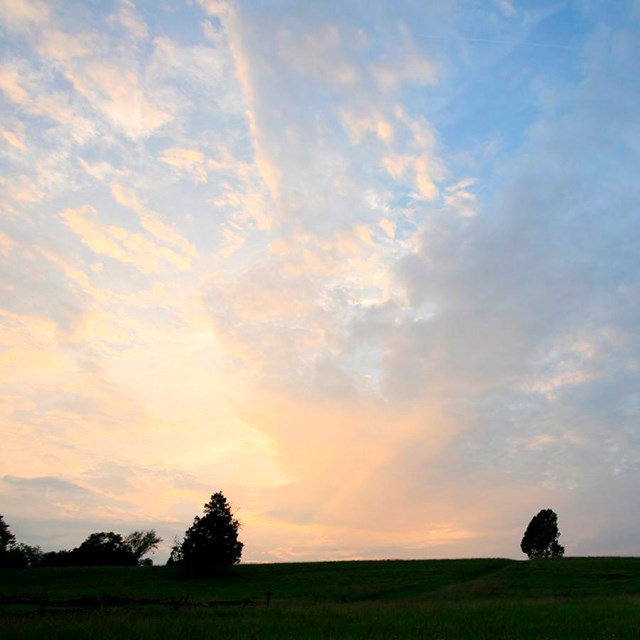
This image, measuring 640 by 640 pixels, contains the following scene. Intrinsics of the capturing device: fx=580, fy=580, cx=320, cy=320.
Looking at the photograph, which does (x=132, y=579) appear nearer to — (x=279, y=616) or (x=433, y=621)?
(x=279, y=616)

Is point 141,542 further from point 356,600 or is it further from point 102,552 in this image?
point 356,600

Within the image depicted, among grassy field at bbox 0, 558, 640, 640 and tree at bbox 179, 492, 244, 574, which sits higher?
tree at bbox 179, 492, 244, 574

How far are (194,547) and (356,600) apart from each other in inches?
1391

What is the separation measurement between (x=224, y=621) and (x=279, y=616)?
13.0ft

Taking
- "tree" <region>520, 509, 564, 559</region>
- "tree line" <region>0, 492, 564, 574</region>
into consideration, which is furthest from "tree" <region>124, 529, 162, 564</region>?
"tree" <region>520, 509, 564, 559</region>

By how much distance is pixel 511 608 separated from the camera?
3241 centimetres

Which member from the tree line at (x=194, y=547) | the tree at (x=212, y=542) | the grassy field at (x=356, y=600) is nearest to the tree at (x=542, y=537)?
the tree line at (x=194, y=547)

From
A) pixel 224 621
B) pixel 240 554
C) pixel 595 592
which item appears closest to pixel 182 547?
pixel 240 554

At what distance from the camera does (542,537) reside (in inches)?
5015

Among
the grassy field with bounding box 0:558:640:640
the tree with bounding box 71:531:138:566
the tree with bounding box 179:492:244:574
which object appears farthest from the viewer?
the tree with bounding box 71:531:138:566

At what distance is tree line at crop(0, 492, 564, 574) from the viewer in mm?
75438

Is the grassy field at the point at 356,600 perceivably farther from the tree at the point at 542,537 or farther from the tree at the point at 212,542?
the tree at the point at 542,537

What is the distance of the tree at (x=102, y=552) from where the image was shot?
117 metres

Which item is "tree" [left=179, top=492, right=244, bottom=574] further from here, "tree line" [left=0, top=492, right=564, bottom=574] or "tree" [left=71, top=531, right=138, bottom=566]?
"tree" [left=71, top=531, right=138, bottom=566]
